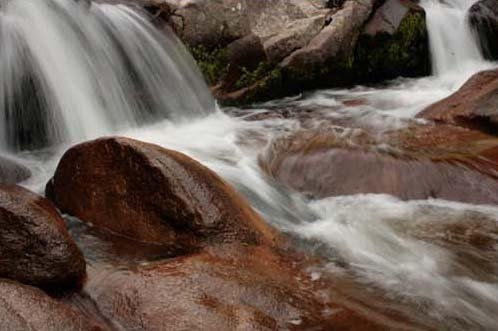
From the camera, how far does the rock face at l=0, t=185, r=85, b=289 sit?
3.45 metres

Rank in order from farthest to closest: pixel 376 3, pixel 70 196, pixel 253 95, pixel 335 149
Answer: pixel 376 3
pixel 253 95
pixel 335 149
pixel 70 196

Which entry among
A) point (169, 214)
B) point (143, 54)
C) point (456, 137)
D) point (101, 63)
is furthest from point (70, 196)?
point (456, 137)

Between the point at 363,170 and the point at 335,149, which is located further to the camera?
the point at 335,149

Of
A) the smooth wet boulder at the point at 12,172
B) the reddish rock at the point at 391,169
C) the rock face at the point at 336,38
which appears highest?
the rock face at the point at 336,38

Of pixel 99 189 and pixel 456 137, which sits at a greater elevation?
pixel 99 189

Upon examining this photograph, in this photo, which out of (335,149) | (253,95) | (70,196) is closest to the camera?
(70,196)

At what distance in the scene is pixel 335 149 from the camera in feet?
21.4

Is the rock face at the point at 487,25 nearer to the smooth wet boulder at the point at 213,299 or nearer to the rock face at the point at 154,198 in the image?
the rock face at the point at 154,198

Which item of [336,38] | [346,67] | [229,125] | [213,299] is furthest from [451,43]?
[213,299]

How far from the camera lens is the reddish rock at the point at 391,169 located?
5805 mm

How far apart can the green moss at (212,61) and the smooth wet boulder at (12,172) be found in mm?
4232

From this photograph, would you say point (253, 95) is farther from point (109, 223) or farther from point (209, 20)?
point (109, 223)

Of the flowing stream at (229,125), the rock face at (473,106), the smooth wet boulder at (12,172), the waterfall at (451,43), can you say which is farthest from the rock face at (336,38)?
the smooth wet boulder at (12,172)

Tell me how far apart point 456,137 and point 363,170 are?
185cm
